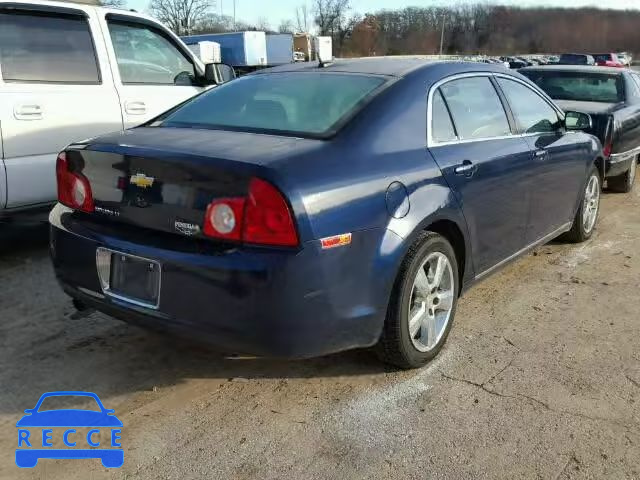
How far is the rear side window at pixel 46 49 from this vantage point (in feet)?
15.3

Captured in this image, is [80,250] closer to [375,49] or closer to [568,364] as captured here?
[568,364]

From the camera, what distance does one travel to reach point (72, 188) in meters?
3.09

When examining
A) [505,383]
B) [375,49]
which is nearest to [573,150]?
[505,383]

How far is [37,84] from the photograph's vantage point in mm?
4793

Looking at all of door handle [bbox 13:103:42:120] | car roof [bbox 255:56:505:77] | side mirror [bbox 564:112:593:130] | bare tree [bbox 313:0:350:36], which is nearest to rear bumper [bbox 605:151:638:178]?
side mirror [bbox 564:112:593:130]

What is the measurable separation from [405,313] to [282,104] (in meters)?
1.28

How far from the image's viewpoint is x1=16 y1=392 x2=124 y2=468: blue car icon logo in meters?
2.54

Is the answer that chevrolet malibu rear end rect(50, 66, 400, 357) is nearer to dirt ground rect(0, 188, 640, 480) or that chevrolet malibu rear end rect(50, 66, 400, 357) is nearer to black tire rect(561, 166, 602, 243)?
dirt ground rect(0, 188, 640, 480)

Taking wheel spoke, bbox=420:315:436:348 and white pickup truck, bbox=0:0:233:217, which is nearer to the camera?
wheel spoke, bbox=420:315:436:348

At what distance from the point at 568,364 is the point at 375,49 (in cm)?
7169

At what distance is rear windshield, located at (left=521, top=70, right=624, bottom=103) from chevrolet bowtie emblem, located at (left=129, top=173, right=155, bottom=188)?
6.68 metres

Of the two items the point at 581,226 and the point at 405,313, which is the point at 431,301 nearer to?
the point at 405,313

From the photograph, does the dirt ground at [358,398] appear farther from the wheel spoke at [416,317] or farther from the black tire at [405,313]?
the wheel spoke at [416,317]

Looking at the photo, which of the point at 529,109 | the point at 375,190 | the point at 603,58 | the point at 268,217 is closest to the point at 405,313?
the point at 375,190
